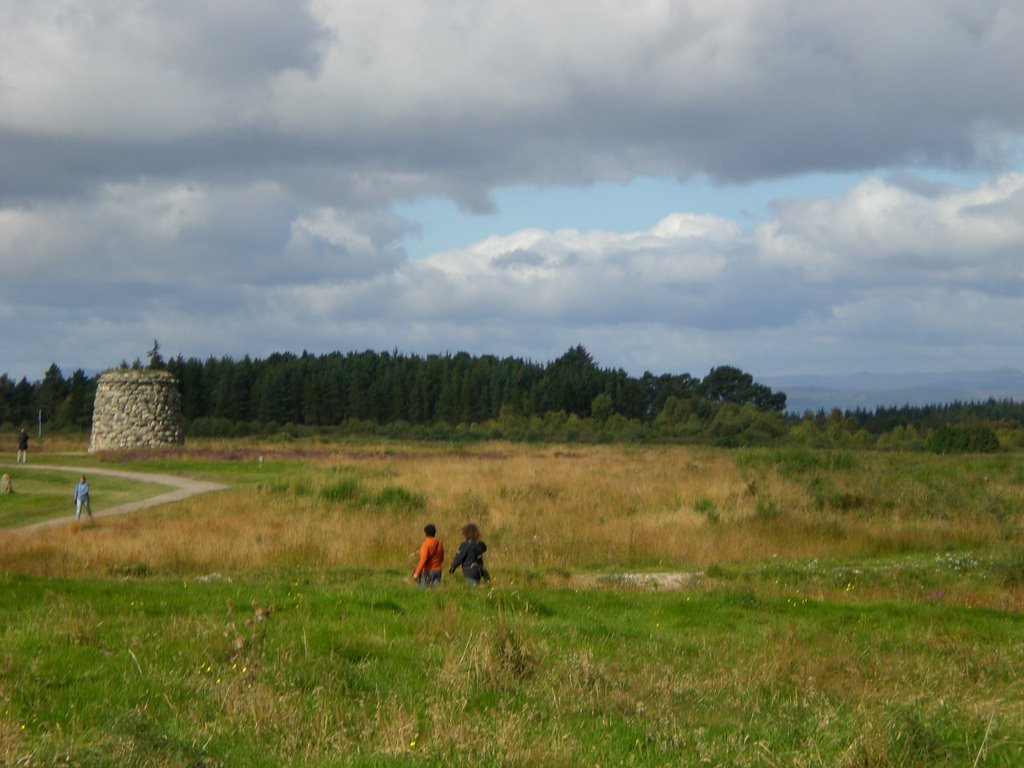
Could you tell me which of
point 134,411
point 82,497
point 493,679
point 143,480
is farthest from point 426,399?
point 493,679

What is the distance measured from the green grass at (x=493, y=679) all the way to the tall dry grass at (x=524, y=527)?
5173 millimetres

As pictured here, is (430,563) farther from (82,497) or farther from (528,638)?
(82,497)

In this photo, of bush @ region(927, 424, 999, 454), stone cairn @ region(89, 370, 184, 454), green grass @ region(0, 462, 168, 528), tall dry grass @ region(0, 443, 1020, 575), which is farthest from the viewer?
bush @ region(927, 424, 999, 454)

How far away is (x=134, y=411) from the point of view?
55.6 metres

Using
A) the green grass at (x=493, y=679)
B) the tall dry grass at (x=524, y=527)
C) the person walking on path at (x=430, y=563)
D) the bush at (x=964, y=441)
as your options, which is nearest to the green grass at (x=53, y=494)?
the tall dry grass at (x=524, y=527)

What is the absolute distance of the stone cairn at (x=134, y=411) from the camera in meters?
55.2

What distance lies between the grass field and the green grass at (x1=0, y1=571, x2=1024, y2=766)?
0.03 metres

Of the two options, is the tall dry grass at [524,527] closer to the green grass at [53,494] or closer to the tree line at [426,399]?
the green grass at [53,494]

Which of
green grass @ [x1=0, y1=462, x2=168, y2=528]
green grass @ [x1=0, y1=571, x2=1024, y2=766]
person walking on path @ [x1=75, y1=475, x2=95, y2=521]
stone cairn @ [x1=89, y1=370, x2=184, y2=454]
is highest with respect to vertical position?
stone cairn @ [x1=89, y1=370, x2=184, y2=454]

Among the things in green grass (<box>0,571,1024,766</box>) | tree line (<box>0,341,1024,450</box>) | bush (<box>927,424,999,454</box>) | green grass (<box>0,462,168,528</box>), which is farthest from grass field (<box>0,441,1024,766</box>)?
tree line (<box>0,341,1024,450</box>)

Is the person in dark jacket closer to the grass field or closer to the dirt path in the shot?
the grass field

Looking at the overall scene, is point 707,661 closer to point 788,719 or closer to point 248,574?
point 788,719

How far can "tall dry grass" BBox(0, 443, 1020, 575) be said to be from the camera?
1905 centimetres

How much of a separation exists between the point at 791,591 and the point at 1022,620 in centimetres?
328
